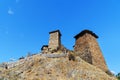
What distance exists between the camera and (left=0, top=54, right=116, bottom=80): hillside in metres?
27.7

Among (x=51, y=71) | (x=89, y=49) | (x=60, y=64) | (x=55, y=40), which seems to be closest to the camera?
(x=51, y=71)

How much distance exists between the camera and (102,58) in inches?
1511

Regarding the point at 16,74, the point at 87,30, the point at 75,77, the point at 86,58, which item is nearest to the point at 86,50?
the point at 86,58

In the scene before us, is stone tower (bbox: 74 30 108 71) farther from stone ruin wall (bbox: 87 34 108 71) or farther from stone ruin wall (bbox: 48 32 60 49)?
stone ruin wall (bbox: 48 32 60 49)

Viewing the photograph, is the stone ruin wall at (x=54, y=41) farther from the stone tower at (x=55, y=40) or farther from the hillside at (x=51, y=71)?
the hillside at (x=51, y=71)

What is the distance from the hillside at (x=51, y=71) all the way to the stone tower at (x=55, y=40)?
3095 mm

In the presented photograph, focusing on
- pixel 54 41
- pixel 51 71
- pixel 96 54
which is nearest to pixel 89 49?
pixel 96 54

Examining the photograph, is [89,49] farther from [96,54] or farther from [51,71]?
[51,71]

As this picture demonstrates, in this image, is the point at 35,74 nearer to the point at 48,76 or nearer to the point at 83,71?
the point at 48,76

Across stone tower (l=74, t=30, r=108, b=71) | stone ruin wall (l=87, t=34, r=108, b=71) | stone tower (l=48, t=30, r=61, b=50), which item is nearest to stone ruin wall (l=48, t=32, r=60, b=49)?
stone tower (l=48, t=30, r=61, b=50)

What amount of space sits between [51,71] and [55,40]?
311 inches

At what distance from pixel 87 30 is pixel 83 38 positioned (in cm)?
181

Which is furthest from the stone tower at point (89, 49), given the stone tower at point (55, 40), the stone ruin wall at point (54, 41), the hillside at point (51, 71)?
the stone ruin wall at point (54, 41)

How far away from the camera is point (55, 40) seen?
116 feet
